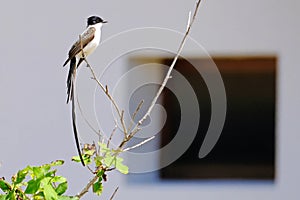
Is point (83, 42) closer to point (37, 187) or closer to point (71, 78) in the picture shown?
point (71, 78)

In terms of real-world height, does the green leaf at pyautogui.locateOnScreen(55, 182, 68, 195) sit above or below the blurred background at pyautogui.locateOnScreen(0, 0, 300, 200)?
below

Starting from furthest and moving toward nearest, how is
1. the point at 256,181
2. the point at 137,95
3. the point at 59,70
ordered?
the point at 256,181
the point at 59,70
the point at 137,95

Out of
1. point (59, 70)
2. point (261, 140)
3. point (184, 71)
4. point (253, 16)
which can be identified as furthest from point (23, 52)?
point (261, 140)

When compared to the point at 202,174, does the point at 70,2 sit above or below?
above

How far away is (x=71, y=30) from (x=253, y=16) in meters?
0.73

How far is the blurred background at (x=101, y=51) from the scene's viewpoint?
2.74 m

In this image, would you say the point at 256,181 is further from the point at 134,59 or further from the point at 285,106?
the point at 134,59

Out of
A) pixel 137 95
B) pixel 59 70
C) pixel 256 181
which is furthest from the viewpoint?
pixel 256 181

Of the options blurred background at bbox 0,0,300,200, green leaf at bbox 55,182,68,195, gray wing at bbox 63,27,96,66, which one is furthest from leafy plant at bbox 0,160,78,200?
blurred background at bbox 0,0,300,200

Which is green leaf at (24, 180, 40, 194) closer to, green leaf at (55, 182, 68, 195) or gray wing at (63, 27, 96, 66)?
green leaf at (55, 182, 68, 195)

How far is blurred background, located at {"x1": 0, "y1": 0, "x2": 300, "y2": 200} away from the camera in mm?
2742

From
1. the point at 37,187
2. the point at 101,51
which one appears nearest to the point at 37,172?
the point at 37,187

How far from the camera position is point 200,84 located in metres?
2.96

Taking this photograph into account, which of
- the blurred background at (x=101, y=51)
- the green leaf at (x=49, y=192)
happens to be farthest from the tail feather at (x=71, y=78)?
the blurred background at (x=101, y=51)
